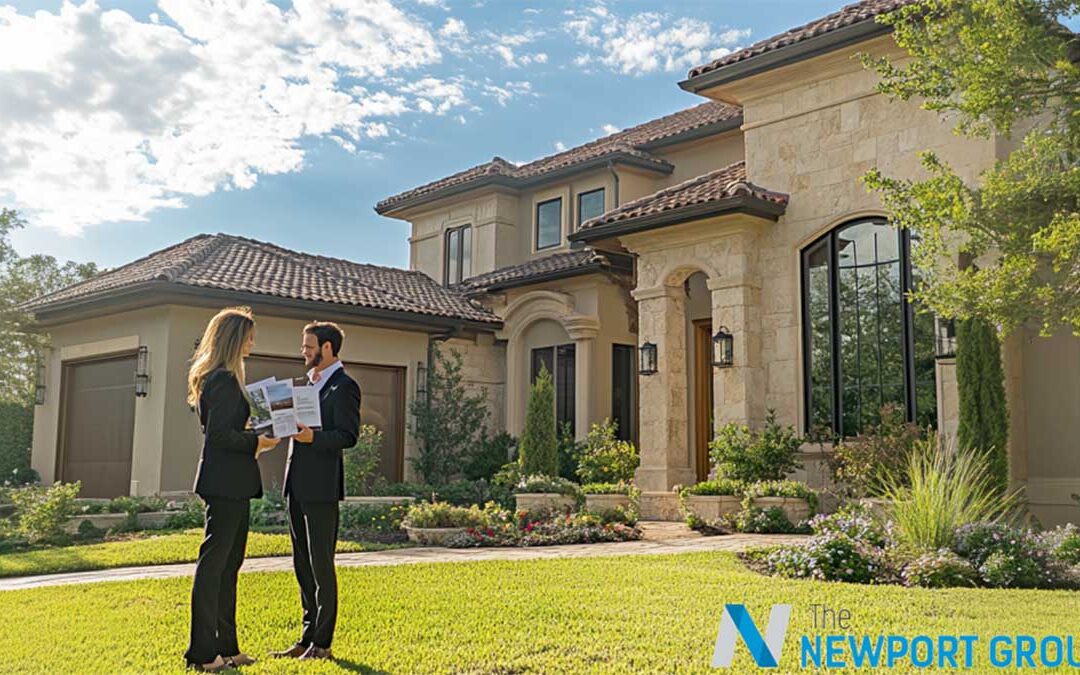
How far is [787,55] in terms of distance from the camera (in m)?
14.2

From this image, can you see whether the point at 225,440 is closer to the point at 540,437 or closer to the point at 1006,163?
the point at 1006,163

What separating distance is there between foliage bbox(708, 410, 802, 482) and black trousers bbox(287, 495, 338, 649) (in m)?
9.00

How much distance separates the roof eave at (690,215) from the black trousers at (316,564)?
978 cm

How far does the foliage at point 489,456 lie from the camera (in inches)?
728

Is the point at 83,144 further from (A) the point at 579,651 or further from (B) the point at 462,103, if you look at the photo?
(A) the point at 579,651

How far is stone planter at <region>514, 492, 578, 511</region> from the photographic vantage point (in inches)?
533

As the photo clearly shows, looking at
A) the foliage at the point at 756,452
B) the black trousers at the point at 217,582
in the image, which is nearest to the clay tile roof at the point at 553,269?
the foliage at the point at 756,452

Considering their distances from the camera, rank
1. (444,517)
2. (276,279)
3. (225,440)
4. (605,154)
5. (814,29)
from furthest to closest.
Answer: (605,154) < (276,279) < (814,29) < (444,517) < (225,440)

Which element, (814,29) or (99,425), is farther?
(99,425)

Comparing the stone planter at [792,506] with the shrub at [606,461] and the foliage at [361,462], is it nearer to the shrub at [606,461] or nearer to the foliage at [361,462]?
the shrub at [606,461]

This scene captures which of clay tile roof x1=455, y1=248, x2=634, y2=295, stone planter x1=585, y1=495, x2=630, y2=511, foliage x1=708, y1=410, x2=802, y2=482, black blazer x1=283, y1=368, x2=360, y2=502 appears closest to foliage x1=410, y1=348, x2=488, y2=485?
clay tile roof x1=455, y1=248, x2=634, y2=295

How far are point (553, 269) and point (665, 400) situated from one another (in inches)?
170

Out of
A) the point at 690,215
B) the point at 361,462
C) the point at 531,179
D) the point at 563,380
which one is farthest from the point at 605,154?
the point at 361,462

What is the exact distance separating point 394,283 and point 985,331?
1222 centimetres
